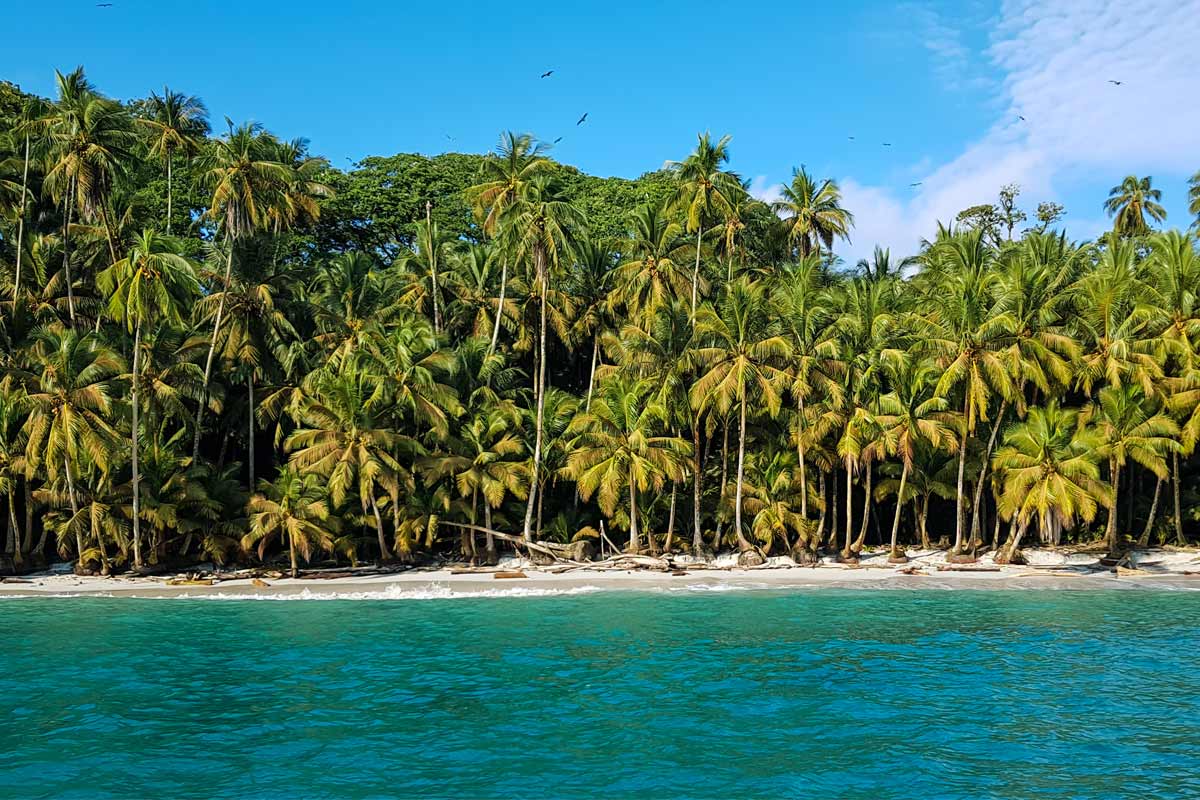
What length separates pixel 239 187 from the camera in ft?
123

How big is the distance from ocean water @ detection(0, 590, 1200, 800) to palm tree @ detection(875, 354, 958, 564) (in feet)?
31.1

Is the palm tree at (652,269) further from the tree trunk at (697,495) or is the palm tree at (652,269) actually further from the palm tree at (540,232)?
the tree trunk at (697,495)

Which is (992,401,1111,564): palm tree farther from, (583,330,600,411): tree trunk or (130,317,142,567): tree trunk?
(130,317,142,567): tree trunk

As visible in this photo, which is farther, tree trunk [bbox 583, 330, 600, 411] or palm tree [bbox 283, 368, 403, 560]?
tree trunk [bbox 583, 330, 600, 411]

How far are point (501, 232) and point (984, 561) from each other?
25.8m

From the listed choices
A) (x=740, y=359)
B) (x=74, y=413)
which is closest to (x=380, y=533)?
(x=74, y=413)

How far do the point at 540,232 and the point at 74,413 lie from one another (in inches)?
777

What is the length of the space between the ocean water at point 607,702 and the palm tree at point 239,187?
1665 cm

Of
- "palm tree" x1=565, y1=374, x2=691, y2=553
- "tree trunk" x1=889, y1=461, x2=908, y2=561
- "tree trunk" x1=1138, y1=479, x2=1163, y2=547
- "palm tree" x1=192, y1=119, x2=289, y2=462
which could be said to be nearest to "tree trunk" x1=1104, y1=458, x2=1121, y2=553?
"tree trunk" x1=1138, y1=479, x2=1163, y2=547

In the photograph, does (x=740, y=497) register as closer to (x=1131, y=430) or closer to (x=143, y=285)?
(x=1131, y=430)

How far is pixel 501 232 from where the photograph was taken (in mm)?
39812

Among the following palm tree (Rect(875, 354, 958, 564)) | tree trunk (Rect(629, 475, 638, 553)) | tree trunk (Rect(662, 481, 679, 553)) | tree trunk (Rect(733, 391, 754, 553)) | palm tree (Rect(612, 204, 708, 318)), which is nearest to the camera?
palm tree (Rect(875, 354, 958, 564))

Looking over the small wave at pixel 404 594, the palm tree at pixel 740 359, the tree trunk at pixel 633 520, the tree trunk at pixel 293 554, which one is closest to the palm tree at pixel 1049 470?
the palm tree at pixel 740 359

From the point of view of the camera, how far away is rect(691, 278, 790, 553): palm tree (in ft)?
119
